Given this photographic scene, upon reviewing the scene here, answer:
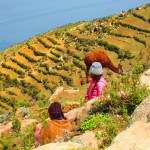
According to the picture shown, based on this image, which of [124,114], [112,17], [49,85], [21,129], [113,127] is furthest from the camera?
[112,17]

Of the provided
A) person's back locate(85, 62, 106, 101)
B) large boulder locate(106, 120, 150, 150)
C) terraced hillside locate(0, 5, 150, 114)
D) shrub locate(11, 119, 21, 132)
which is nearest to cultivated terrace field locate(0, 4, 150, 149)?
terraced hillside locate(0, 5, 150, 114)

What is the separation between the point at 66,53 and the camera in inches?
2547

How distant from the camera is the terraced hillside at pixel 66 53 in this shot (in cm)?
5595

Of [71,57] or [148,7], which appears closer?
[71,57]

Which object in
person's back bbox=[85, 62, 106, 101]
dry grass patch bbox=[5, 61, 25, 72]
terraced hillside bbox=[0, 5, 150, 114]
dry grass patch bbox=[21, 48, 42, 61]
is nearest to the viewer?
person's back bbox=[85, 62, 106, 101]

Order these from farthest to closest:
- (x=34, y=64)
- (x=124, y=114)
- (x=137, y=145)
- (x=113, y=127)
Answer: (x=34, y=64), (x=124, y=114), (x=113, y=127), (x=137, y=145)

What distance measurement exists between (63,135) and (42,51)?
201 ft

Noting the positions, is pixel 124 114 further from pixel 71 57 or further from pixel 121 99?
pixel 71 57

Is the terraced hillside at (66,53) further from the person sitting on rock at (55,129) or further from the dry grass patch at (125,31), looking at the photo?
the person sitting on rock at (55,129)

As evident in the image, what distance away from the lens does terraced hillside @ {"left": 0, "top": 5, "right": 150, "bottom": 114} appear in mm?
55950

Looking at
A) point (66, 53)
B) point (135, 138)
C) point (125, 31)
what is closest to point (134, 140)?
point (135, 138)

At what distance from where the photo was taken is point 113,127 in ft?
25.1

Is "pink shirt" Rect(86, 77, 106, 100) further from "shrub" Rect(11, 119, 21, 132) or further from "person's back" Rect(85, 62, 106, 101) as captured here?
"shrub" Rect(11, 119, 21, 132)

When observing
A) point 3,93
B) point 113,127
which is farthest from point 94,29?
point 113,127
